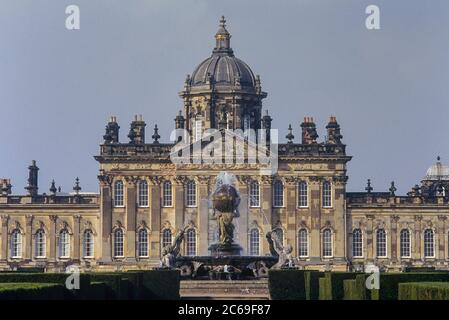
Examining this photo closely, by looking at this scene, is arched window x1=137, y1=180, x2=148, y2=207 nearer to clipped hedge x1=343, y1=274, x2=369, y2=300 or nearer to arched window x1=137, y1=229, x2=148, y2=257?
arched window x1=137, y1=229, x2=148, y2=257

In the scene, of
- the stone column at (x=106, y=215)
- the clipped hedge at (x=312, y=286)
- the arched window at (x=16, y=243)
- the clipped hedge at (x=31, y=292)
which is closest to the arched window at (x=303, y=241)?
the stone column at (x=106, y=215)

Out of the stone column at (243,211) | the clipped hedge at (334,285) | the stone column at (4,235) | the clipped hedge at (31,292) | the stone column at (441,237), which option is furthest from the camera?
the stone column at (4,235)

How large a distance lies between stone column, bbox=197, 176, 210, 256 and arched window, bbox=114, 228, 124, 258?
3.70m

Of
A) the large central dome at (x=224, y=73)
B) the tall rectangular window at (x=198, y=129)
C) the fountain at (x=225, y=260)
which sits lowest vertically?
the fountain at (x=225, y=260)

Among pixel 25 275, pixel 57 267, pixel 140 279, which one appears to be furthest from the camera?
pixel 57 267

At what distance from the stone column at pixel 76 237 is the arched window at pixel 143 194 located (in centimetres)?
319

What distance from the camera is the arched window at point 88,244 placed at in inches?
3366

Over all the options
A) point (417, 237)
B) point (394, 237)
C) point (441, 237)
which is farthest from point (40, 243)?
point (441, 237)

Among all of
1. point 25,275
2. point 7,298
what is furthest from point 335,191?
point 7,298

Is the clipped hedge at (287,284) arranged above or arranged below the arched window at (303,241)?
below

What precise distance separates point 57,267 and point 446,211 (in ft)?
62.0

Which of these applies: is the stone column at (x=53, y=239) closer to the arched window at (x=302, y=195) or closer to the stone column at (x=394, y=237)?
the arched window at (x=302, y=195)

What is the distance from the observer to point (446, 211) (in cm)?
8644
